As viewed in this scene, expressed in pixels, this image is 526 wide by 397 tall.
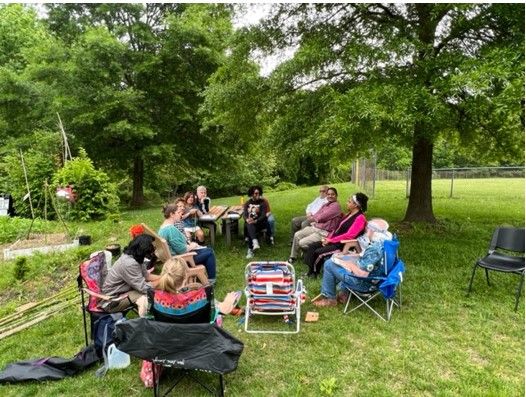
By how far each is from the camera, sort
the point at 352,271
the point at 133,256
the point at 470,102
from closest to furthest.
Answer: the point at 133,256, the point at 352,271, the point at 470,102

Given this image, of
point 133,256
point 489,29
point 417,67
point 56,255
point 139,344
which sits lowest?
point 56,255

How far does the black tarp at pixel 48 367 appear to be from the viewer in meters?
3.66

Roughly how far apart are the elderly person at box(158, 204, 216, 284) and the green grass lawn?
436 millimetres

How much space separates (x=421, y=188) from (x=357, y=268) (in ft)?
16.2

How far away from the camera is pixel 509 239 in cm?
552

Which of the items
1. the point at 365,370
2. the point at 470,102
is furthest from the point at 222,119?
the point at 365,370

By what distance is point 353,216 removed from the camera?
227 inches

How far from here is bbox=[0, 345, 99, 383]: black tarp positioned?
3.66 m

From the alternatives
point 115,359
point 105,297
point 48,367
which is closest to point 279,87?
point 105,297

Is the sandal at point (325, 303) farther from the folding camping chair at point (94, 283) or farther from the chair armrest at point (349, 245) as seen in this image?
the folding camping chair at point (94, 283)

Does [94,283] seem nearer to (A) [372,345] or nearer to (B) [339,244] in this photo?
(A) [372,345]

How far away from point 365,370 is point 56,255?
241 inches

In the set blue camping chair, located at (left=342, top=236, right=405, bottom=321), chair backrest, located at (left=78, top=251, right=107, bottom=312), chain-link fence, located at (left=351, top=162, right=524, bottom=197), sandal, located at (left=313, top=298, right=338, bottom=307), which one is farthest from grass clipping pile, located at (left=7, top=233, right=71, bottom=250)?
chain-link fence, located at (left=351, top=162, right=524, bottom=197)

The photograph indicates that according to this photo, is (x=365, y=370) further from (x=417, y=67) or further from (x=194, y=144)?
(x=194, y=144)
